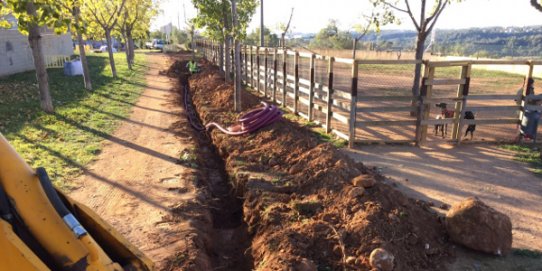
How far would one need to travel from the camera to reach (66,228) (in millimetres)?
2486

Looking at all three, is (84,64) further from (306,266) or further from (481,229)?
(481,229)

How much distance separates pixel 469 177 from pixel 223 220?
454 centimetres

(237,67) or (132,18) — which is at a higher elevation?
(132,18)

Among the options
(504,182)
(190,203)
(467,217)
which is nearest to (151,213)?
(190,203)

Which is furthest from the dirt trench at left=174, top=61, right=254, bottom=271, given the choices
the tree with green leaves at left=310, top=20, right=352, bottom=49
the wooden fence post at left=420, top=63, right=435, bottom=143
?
the tree with green leaves at left=310, top=20, right=352, bottom=49

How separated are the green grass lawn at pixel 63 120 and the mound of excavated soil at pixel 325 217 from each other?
3500mm

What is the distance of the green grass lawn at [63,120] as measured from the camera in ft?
27.8

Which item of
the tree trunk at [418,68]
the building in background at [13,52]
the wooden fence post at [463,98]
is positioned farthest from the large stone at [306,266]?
the building in background at [13,52]

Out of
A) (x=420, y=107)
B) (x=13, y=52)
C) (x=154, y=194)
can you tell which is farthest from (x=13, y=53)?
(x=420, y=107)

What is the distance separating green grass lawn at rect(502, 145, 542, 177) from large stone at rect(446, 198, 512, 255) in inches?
142

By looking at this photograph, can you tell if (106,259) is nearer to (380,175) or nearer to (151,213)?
(151,213)

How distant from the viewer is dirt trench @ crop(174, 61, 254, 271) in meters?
5.44

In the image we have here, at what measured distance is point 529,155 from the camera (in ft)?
28.9

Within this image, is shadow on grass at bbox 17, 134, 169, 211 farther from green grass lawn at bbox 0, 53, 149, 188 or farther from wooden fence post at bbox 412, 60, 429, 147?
wooden fence post at bbox 412, 60, 429, 147
